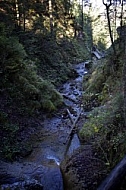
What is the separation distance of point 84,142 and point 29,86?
5264 millimetres

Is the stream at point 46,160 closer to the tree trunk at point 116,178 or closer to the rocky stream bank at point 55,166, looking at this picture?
the rocky stream bank at point 55,166

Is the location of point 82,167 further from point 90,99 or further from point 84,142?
point 90,99

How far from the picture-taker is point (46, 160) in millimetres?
8258

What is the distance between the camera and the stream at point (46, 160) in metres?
6.58

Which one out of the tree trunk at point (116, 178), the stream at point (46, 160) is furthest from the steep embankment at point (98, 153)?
the tree trunk at point (116, 178)

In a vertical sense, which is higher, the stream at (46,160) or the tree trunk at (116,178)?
the tree trunk at (116,178)

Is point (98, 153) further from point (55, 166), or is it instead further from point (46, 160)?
point (46, 160)

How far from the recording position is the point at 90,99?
14.0 metres

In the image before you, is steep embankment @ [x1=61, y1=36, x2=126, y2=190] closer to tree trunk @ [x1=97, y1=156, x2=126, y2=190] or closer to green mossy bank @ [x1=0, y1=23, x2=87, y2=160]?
tree trunk @ [x1=97, y1=156, x2=126, y2=190]

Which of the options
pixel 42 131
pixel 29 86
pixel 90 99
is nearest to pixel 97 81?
pixel 90 99

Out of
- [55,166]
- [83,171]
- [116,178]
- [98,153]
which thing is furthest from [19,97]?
[116,178]

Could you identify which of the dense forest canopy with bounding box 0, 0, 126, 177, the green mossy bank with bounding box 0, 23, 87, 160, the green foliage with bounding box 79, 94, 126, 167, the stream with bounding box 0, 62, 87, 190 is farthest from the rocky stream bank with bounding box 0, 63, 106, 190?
the dense forest canopy with bounding box 0, 0, 126, 177

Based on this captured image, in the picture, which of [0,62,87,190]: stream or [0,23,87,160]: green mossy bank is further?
[0,23,87,160]: green mossy bank

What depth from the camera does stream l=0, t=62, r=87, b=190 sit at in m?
6.58
